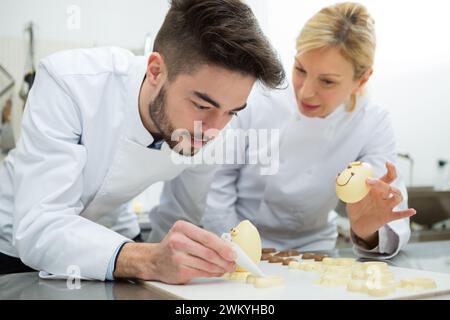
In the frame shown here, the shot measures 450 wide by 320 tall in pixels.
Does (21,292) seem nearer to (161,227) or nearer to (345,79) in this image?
(161,227)

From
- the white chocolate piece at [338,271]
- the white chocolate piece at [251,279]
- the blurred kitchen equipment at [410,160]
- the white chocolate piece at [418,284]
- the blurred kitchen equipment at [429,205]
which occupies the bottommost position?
the blurred kitchen equipment at [429,205]

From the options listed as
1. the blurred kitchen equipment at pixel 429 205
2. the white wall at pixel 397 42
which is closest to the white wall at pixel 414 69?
the white wall at pixel 397 42

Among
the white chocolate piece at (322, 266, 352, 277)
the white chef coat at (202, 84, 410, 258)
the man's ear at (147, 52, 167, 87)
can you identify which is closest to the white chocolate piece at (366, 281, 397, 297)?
the white chocolate piece at (322, 266, 352, 277)

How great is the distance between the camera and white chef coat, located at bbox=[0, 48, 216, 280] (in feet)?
3.31

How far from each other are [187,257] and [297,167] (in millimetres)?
832

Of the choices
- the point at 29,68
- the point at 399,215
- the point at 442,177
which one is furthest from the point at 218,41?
the point at 442,177

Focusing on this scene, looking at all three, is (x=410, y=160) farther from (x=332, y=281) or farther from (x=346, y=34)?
(x=332, y=281)

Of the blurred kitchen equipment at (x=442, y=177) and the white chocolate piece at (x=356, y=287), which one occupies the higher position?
the white chocolate piece at (x=356, y=287)

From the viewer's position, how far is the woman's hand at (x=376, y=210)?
4.20 feet

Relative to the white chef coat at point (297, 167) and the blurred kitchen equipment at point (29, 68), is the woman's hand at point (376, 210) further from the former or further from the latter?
the blurred kitchen equipment at point (29, 68)

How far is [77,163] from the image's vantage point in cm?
110

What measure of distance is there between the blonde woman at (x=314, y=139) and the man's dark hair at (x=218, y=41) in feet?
1.27

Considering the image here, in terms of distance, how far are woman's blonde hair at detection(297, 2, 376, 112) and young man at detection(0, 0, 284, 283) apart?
1.22 ft
